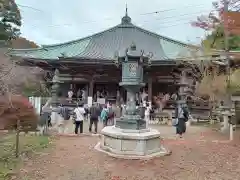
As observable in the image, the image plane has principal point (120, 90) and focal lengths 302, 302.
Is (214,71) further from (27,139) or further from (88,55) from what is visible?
(27,139)

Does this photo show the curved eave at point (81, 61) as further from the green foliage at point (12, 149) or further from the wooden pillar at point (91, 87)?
the green foliage at point (12, 149)

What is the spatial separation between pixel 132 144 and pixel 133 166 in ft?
3.15

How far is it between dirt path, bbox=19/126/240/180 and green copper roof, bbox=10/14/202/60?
1439 centimetres

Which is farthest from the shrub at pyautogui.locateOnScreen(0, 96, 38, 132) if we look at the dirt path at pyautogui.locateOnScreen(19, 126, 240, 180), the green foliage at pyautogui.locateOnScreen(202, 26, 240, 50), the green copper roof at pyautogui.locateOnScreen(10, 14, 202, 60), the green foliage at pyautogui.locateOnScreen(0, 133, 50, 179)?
the green foliage at pyautogui.locateOnScreen(202, 26, 240, 50)

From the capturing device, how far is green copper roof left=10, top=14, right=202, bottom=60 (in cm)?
2456

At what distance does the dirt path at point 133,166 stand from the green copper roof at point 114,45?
14.4 meters

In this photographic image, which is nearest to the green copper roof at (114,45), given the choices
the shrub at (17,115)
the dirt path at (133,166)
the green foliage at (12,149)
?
the shrub at (17,115)

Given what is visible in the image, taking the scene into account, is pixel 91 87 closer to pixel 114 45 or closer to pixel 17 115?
pixel 114 45

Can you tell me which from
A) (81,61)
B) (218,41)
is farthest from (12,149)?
(218,41)

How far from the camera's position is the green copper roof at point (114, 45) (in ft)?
80.6

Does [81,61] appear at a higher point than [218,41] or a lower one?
lower

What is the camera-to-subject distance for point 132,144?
8711 mm

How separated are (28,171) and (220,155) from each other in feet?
18.6

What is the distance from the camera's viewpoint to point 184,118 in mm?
12664
